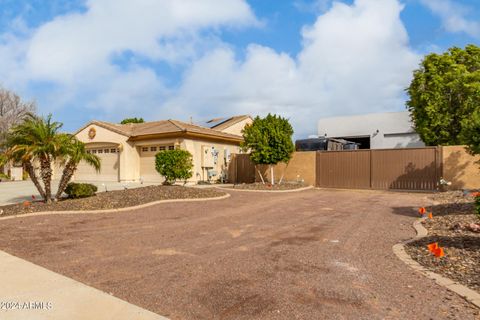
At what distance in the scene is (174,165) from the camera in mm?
16078

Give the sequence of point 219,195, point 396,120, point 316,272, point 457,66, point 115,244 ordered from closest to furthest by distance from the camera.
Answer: point 316,272
point 115,244
point 219,195
point 457,66
point 396,120

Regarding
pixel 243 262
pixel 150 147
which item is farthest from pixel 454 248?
pixel 150 147

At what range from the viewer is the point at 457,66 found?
23797 millimetres

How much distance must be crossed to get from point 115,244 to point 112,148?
1971 cm

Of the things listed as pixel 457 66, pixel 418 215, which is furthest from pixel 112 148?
pixel 457 66

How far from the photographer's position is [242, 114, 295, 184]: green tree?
1912 centimetres

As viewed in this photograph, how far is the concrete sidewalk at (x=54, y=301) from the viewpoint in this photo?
12.0ft

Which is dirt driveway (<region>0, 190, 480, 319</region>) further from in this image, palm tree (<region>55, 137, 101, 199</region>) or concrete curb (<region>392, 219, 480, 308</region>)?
palm tree (<region>55, 137, 101, 199</region>)

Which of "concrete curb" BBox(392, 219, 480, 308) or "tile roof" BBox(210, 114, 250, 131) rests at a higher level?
"tile roof" BBox(210, 114, 250, 131)

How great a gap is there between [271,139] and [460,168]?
938 cm

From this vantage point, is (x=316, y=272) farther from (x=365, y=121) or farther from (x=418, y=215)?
(x=365, y=121)

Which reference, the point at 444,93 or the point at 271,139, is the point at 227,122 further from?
the point at 444,93

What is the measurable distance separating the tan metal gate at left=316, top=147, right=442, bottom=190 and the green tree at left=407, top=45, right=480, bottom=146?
5288mm

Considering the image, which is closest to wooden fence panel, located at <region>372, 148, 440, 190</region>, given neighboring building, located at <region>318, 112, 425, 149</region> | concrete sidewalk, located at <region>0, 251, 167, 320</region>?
concrete sidewalk, located at <region>0, 251, 167, 320</region>
